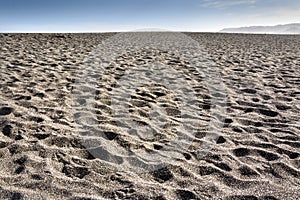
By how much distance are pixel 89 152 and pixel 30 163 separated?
791 mm

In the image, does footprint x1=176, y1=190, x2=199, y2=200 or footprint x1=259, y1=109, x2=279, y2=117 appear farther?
footprint x1=259, y1=109, x2=279, y2=117

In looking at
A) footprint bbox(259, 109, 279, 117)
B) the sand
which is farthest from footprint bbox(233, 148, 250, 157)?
footprint bbox(259, 109, 279, 117)

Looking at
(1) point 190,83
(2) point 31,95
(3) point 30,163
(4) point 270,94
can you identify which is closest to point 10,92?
(2) point 31,95

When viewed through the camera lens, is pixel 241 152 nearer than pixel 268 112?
Yes

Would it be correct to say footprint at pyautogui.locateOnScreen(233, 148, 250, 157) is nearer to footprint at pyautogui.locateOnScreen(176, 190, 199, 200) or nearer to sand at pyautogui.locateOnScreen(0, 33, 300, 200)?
sand at pyautogui.locateOnScreen(0, 33, 300, 200)

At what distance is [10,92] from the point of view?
6465 millimetres

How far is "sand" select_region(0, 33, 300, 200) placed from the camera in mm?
3381

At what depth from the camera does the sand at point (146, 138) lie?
3.38 meters

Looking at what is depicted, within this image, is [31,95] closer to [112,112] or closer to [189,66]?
[112,112]

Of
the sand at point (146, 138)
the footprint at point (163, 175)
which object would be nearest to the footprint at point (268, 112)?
the sand at point (146, 138)

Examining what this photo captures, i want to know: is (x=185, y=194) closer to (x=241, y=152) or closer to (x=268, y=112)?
(x=241, y=152)

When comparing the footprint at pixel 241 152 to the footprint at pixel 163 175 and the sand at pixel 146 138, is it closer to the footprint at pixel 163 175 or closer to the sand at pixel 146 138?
the sand at pixel 146 138

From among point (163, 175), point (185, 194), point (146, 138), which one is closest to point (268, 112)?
point (146, 138)

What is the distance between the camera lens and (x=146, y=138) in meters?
4.63
